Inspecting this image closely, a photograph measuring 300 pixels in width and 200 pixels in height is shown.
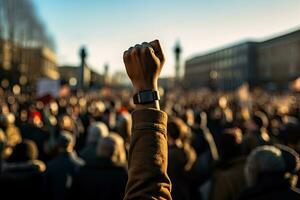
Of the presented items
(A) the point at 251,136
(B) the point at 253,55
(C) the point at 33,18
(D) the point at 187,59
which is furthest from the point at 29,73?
(D) the point at 187,59

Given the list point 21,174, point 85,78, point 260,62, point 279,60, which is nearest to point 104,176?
point 21,174

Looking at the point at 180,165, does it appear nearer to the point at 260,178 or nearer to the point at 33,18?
the point at 260,178

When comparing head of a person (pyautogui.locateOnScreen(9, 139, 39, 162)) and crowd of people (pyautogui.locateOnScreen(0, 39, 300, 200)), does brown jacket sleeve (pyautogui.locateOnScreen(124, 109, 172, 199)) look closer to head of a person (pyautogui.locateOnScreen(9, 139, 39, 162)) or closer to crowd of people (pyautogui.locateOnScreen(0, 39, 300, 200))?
crowd of people (pyautogui.locateOnScreen(0, 39, 300, 200))

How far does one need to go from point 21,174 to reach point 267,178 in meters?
2.24

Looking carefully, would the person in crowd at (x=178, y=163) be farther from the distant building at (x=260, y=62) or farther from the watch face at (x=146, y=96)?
the distant building at (x=260, y=62)

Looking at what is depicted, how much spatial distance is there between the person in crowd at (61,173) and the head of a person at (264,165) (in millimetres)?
1967

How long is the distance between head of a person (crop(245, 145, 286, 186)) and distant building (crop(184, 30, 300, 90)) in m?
74.9

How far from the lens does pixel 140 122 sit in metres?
1.74

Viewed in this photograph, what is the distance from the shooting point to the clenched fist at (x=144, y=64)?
1699 mm

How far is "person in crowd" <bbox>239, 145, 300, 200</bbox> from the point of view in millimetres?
3029

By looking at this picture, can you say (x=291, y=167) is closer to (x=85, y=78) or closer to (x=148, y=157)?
(x=148, y=157)

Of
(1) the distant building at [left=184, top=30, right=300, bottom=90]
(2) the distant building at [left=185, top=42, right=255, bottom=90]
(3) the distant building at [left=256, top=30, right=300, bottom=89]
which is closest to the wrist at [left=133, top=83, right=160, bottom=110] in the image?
(1) the distant building at [left=184, top=30, right=300, bottom=90]

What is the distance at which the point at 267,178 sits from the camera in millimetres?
3178

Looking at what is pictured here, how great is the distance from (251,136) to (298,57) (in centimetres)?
8751
